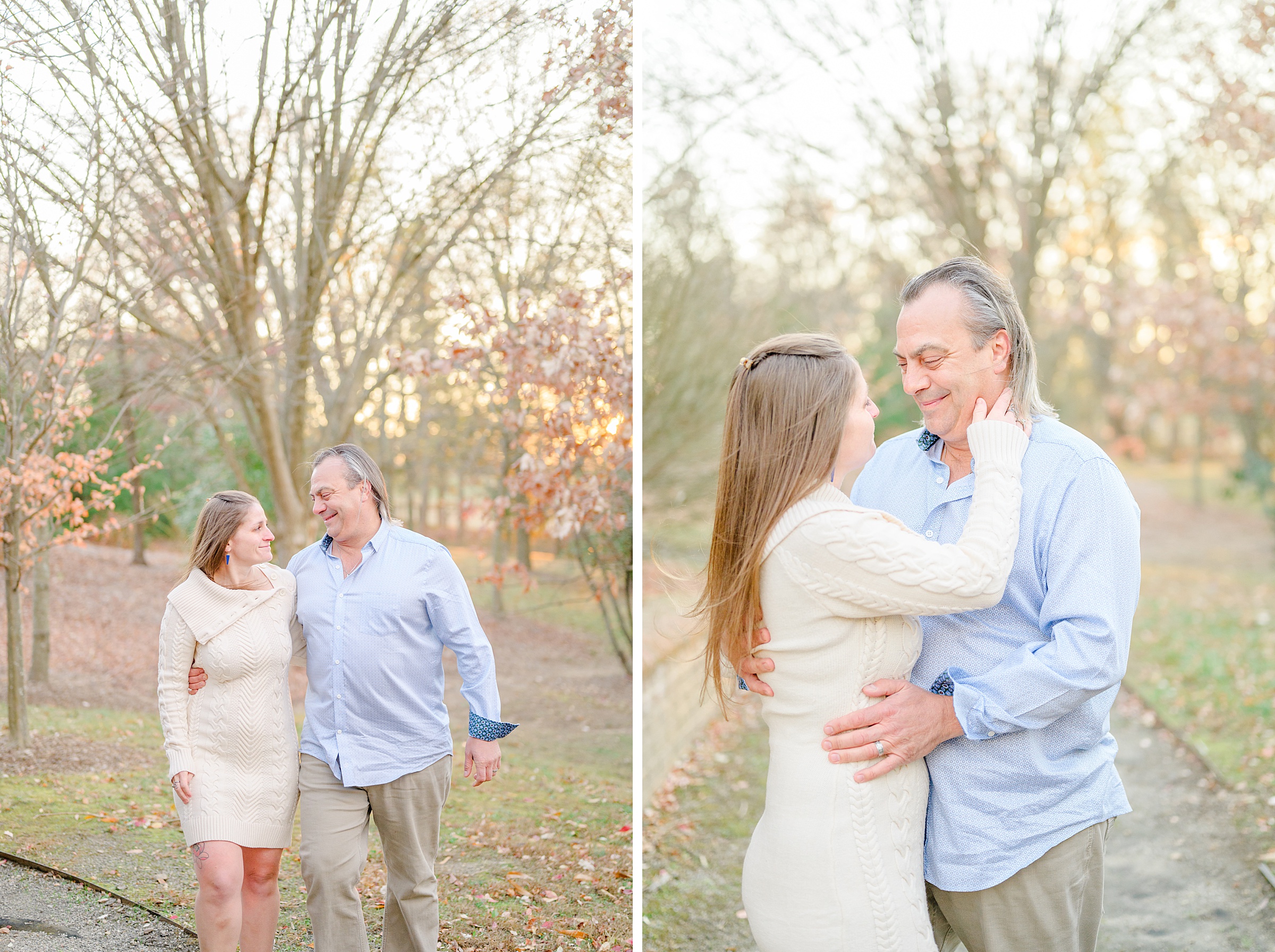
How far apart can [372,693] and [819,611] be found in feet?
4.31

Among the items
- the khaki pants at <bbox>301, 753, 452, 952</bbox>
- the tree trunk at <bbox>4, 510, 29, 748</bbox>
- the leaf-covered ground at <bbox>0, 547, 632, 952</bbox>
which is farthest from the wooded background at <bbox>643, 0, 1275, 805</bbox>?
the tree trunk at <bbox>4, 510, 29, 748</bbox>

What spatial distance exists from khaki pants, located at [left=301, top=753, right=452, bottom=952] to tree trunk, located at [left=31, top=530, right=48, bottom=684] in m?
1.06

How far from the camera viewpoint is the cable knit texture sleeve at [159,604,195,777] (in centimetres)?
257

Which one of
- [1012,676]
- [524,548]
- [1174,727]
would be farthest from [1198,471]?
[1012,676]

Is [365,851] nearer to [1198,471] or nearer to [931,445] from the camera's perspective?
[931,445]

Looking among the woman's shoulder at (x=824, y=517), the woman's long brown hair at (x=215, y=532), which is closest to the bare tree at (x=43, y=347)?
the woman's long brown hair at (x=215, y=532)

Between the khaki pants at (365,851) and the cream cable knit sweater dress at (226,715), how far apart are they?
0.09m

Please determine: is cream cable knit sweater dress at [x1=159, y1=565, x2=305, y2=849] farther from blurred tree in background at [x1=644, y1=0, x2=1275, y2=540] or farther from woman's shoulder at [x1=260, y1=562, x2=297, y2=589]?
blurred tree in background at [x1=644, y1=0, x2=1275, y2=540]

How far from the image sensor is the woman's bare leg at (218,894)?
2594 mm

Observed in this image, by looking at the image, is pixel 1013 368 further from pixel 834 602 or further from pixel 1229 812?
pixel 1229 812

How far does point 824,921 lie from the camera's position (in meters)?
1.94

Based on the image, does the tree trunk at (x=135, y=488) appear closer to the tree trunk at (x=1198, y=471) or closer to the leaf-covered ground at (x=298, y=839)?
the leaf-covered ground at (x=298, y=839)

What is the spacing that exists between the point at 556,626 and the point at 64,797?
178 cm

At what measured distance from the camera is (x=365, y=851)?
9.10 feet
